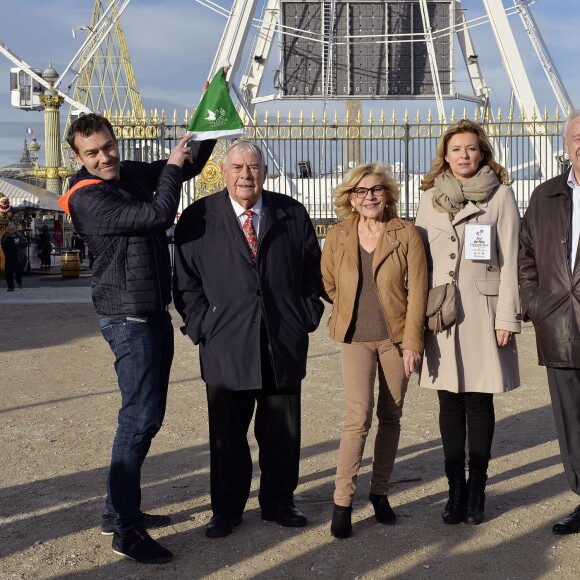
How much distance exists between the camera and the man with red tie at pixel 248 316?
4168mm

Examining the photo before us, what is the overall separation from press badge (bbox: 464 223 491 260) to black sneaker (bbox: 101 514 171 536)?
1864 mm

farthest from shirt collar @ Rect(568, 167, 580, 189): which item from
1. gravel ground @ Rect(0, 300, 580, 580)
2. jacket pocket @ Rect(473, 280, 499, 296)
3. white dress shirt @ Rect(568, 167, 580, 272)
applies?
gravel ground @ Rect(0, 300, 580, 580)

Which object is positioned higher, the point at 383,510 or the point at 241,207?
the point at 241,207

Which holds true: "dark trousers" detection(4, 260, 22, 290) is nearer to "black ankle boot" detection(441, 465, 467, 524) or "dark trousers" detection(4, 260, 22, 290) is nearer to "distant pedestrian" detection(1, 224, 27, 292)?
"distant pedestrian" detection(1, 224, 27, 292)

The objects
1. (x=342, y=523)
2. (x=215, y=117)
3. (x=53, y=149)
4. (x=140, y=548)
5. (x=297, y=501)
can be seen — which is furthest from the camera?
(x=53, y=149)

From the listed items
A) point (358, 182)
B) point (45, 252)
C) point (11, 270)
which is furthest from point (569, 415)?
point (45, 252)

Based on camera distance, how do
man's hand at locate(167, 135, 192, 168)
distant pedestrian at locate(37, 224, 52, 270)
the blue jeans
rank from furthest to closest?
distant pedestrian at locate(37, 224, 52, 270)
man's hand at locate(167, 135, 192, 168)
the blue jeans

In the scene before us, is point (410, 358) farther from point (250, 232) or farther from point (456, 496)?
point (250, 232)

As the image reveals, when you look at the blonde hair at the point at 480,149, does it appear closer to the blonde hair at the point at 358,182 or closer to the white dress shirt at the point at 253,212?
the blonde hair at the point at 358,182

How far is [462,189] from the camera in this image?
166 inches

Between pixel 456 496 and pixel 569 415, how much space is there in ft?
2.12

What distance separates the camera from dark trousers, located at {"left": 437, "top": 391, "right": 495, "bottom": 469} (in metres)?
4.28

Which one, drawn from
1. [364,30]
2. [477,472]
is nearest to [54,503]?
[477,472]

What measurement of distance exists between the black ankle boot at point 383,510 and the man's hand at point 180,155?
1.78m
